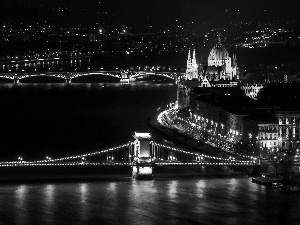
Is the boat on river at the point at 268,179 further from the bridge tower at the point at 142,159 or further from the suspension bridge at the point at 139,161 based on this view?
the bridge tower at the point at 142,159

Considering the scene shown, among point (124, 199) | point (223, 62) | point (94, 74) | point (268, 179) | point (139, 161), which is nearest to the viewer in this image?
point (124, 199)

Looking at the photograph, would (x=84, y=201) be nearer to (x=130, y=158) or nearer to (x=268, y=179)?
(x=130, y=158)

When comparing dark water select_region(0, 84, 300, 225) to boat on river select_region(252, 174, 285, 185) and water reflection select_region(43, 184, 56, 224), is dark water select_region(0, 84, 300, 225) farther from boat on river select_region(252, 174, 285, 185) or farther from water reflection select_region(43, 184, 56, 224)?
boat on river select_region(252, 174, 285, 185)

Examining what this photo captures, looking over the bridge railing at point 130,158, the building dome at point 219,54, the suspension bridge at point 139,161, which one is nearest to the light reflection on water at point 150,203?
the suspension bridge at point 139,161

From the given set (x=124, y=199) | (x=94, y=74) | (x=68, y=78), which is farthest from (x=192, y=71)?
(x=124, y=199)

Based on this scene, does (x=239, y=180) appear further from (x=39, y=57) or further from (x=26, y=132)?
(x=39, y=57)

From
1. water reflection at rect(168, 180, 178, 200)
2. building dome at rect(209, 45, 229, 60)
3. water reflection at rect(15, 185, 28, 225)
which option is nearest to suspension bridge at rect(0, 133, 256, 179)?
water reflection at rect(168, 180, 178, 200)

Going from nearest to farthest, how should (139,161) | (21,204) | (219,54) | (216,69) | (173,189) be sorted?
1. (21,204)
2. (173,189)
3. (139,161)
4. (216,69)
5. (219,54)

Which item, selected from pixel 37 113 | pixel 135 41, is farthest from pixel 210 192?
pixel 135 41
